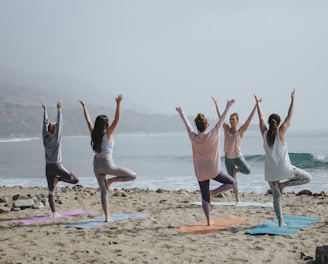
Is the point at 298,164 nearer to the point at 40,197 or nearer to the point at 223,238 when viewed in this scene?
the point at 40,197

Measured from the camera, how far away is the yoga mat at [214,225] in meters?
7.30

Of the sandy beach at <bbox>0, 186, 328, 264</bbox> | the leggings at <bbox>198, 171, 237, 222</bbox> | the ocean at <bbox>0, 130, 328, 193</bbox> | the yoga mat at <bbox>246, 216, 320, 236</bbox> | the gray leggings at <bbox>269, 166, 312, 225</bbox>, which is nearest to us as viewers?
the sandy beach at <bbox>0, 186, 328, 264</bbox>

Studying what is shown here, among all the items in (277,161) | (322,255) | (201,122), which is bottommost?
(322,255)

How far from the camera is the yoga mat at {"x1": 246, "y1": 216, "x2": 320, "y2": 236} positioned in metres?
6.84

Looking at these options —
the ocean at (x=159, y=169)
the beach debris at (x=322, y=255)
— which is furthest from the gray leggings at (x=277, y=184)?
the ocean at (x=159, y=169)

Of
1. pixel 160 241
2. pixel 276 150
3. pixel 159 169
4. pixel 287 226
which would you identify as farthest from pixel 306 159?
pixel 160 241

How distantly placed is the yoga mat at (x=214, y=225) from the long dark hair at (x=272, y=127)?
1777 millimetres

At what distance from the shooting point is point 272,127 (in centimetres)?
684

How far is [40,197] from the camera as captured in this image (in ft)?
37.6

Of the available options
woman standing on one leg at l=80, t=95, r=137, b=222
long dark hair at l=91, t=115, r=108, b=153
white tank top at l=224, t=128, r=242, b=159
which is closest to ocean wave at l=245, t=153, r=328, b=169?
white tank top at l=224, t=128, r=242, b=159

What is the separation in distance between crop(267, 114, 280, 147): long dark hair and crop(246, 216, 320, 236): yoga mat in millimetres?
1401

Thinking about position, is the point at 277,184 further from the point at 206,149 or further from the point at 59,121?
the point at 59,121

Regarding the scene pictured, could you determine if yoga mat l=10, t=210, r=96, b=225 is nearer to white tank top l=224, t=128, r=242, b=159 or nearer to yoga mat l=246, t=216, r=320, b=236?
white tank top l=224, t=128, r=242, b=159

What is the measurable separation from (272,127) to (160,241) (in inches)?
99.7
